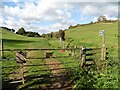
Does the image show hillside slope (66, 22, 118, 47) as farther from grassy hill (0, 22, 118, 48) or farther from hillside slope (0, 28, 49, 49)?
hillside slope (0, 28, 49, 49)

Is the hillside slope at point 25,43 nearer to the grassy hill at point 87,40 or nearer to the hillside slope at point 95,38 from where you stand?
the grassy hill at point 87,40

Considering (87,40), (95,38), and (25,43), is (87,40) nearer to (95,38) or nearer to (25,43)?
(95,38)

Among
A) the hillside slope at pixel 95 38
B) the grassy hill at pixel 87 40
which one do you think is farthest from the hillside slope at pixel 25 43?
the hillside slope at pixel 95 38

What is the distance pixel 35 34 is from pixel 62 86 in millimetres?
87884

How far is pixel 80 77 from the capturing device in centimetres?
1100

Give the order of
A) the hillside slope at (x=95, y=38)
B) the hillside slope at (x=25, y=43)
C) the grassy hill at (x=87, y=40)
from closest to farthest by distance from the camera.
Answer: the hillside slope at (x=95, y=38), the grassy hill at (x=87, y=40), the hillside slope at (x=25, y=43)

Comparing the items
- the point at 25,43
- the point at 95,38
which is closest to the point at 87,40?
the point at 95,38

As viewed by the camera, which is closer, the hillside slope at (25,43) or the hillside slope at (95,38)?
the hillside slope at (95,38)

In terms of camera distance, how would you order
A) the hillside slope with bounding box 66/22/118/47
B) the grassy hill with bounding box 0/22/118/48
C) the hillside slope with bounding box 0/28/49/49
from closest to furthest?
the hillside slope with bounding box 66/22/118/47
the grassy hill with bounding box 0/22/118/48
the hillside slope with bounding box 0/28/49/49

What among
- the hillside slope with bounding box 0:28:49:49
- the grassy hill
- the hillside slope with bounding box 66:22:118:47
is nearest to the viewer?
the hillside slope with bounding box 66:22:118:47

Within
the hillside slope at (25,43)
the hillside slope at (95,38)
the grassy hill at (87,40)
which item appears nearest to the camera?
the hillside slope at (95,38)

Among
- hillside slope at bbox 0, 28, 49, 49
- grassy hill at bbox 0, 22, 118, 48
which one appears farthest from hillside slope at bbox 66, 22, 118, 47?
hillside slope at bbox 0, 28, 49, 49

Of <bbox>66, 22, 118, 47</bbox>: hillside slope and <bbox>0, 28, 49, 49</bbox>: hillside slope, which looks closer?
<bbox>66, 22, 118, 47</bbox>: hillside slope

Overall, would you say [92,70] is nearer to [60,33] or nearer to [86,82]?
[86,82]
